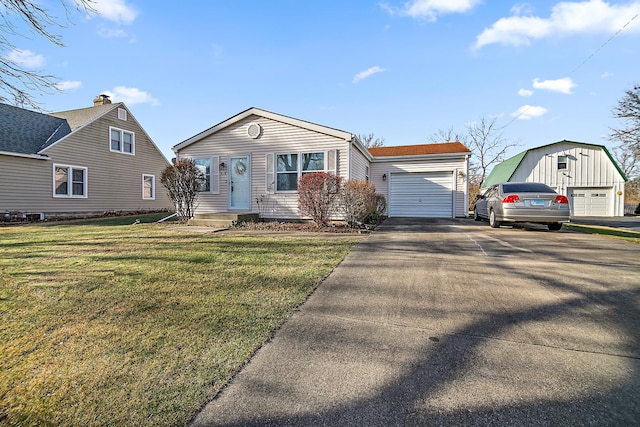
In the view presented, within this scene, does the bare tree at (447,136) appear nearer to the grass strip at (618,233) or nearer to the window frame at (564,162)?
the window frame at (564,162)

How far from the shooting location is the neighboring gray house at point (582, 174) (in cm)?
1983

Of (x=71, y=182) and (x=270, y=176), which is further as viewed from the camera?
(x=71, y=182)

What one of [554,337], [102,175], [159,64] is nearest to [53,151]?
[102,175]

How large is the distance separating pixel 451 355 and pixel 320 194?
22.1 feet

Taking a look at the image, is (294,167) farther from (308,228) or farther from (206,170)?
(206,170)

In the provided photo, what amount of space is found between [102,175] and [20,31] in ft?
44.0

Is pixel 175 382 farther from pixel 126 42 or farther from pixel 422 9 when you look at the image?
pixel 422 9

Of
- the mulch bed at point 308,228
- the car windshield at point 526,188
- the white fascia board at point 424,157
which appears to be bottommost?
the mulch bed at point 308,228

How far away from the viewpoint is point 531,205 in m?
7.96

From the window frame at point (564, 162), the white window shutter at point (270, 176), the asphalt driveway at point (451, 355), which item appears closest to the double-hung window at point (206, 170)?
the white window shutter at point (270, 176)

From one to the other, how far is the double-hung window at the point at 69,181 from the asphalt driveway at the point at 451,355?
Result: 16.8 metres

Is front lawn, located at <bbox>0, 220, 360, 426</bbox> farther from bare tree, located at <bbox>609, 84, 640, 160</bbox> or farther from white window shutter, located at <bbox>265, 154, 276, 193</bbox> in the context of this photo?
bare tree, located at <bbox>609, 84, 640, 160</bbox>

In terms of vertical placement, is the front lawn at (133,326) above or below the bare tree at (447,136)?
below

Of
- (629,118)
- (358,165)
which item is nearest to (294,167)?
(358,165)
